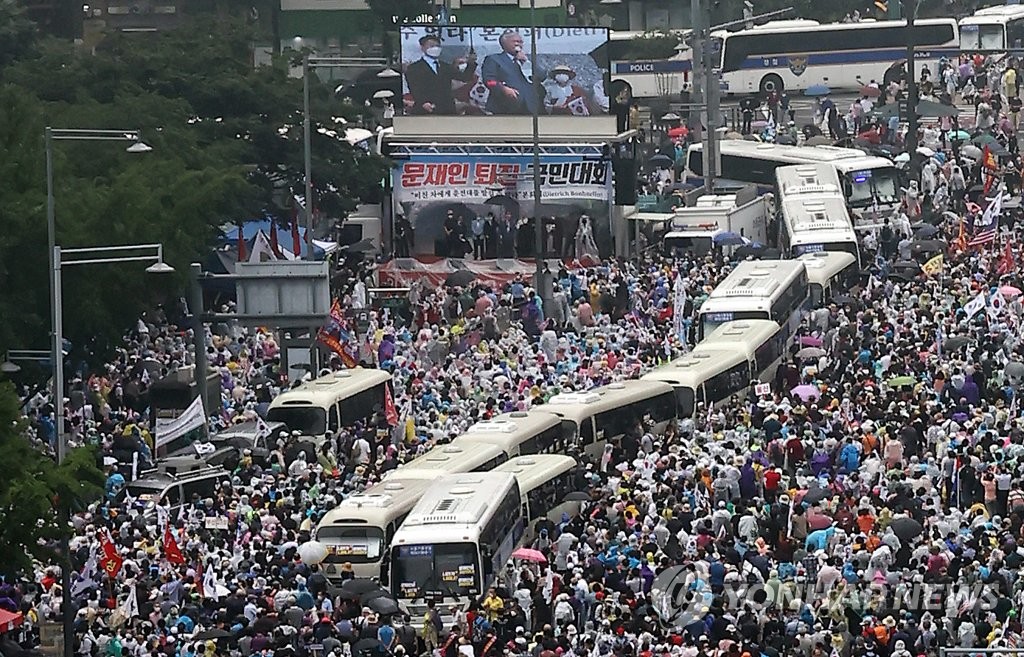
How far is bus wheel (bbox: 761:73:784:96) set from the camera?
258 ft

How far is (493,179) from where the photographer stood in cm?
5669

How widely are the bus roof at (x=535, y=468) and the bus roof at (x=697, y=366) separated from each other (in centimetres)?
474

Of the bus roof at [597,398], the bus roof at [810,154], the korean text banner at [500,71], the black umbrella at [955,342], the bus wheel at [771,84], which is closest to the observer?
the bus roof at [597,398]

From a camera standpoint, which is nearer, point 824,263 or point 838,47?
point 824,263

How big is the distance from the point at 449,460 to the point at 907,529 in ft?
23.6

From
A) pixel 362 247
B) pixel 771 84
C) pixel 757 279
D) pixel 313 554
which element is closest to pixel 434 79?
pixel 362 247

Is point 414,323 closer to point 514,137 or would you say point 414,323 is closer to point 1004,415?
point 514,137

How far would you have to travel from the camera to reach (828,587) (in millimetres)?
27016

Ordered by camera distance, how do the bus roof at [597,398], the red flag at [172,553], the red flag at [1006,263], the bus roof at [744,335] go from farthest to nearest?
the red flag at [1006,263]
the bus roof at [744,335]
the bus roof at [597,398]
the red flag at [172,553]

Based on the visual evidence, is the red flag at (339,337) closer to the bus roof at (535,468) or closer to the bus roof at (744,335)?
the bus roof at (744,335)

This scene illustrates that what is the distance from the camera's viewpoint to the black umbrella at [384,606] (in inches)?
1090

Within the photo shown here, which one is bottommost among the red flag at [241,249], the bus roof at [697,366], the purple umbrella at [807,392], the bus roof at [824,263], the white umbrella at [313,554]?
the white umbrella at [313,554]

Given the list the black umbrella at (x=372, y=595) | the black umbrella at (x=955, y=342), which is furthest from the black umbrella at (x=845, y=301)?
the black umbrella at (x=372, y=595)

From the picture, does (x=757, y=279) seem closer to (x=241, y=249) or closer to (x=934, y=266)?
(x=934, y=266)
